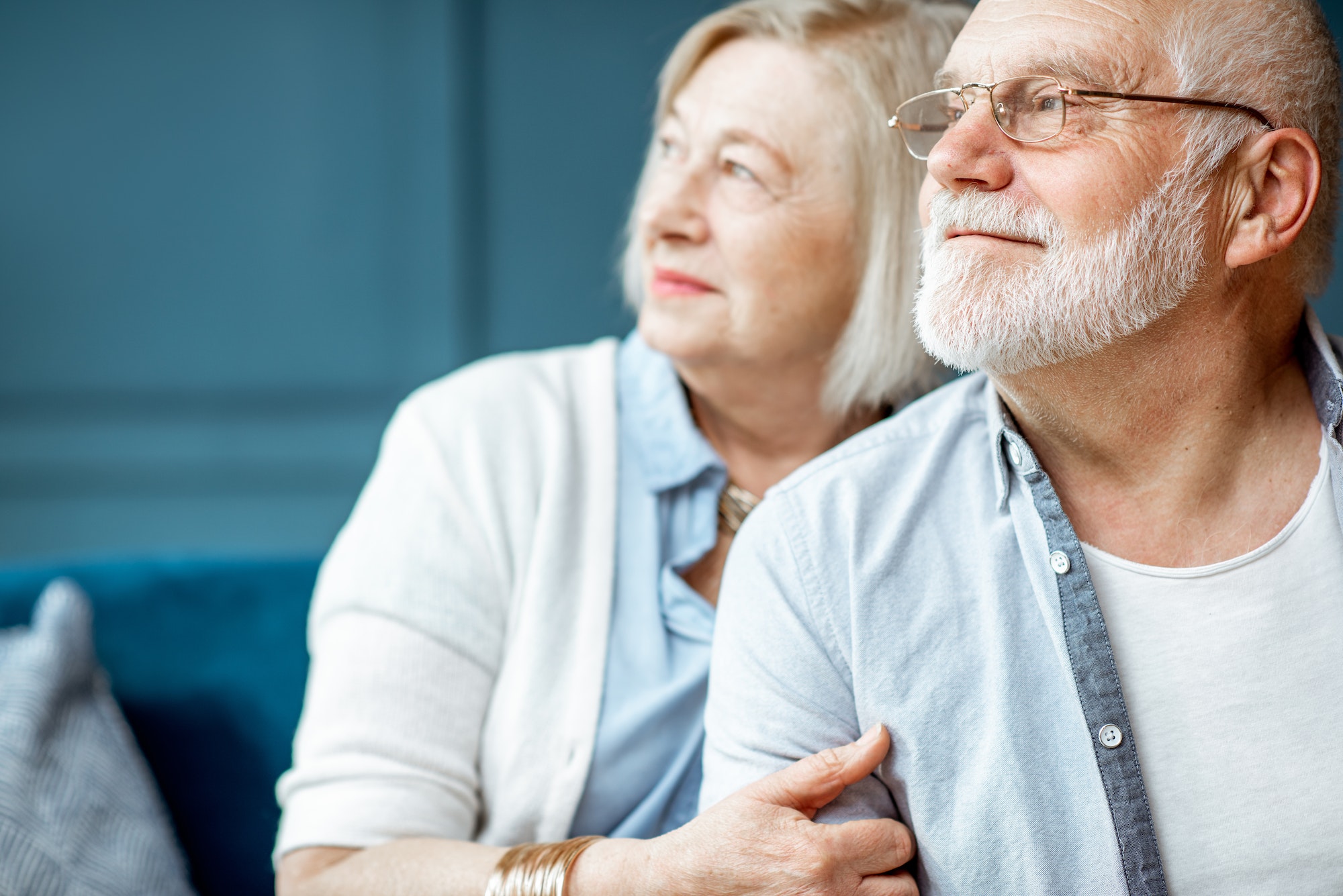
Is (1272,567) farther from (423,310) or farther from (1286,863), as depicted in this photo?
(423,310)

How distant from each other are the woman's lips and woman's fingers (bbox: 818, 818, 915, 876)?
0.76 m

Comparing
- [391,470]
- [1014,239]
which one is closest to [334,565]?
[391,470]

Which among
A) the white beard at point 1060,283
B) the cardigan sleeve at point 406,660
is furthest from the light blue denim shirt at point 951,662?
the cardigan sleeve at point 406,660

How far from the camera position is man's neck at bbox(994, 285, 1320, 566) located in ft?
3.77

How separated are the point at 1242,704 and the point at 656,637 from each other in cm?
68

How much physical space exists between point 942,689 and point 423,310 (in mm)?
2329

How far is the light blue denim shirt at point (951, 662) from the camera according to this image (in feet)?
3.55

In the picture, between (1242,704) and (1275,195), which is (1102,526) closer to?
(1242,704)

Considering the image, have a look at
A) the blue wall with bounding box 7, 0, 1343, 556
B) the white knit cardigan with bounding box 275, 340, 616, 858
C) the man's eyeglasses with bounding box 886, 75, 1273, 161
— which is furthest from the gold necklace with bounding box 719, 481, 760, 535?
the blue wall with bounding box 7, 0, 1343, 556

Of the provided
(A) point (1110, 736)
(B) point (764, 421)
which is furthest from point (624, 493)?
(A) point (1110, 736)

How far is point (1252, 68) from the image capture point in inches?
43.9

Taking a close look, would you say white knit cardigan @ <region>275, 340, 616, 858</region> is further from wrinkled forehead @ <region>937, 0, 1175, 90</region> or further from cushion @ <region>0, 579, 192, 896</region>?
wrinkled forehead @ <region>937, 0, 1175, 90</region>

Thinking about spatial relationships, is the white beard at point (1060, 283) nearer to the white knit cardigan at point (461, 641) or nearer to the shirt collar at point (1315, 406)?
the shirt collar at point (1315, 406)

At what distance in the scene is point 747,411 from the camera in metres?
1.65
